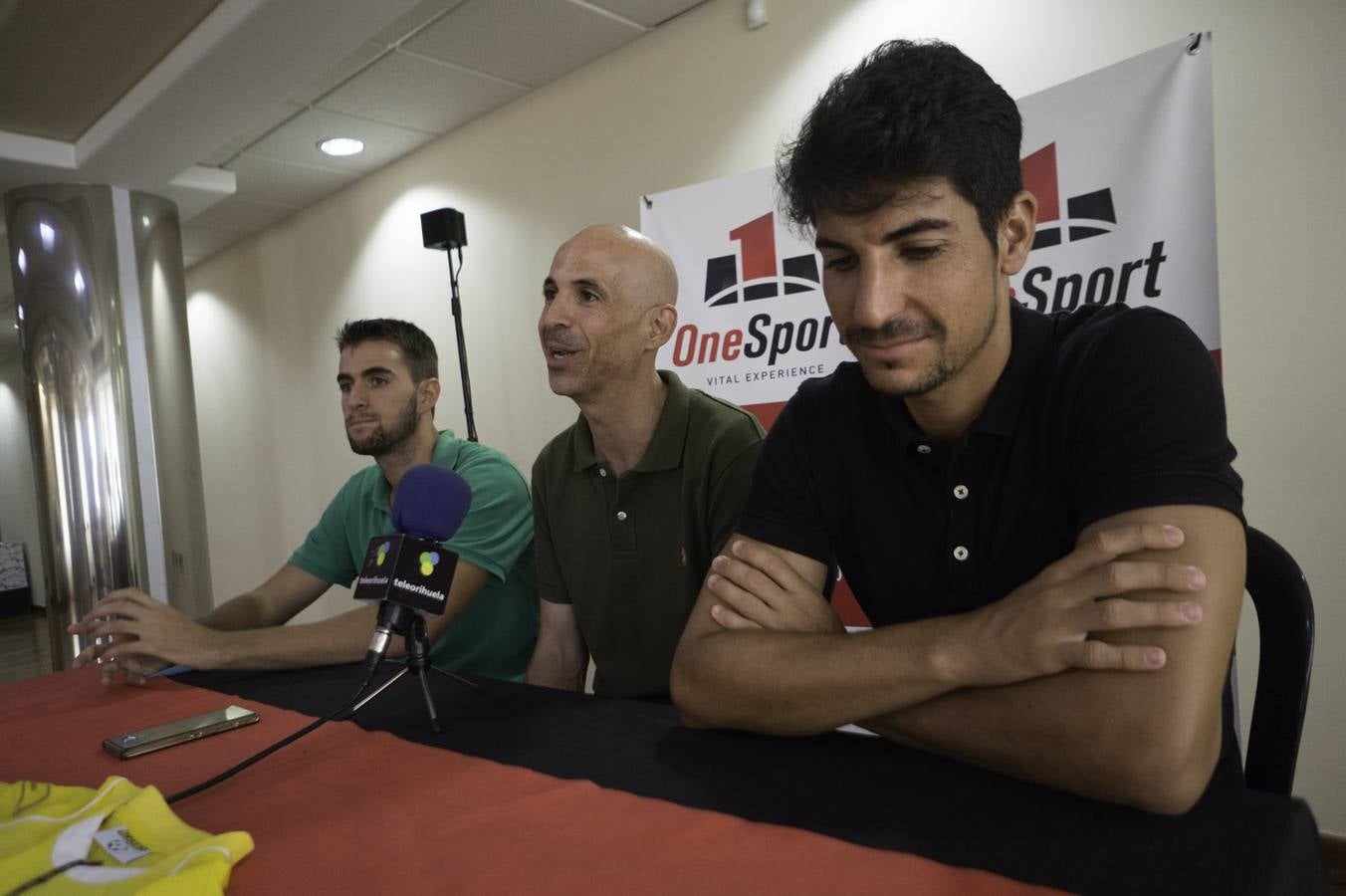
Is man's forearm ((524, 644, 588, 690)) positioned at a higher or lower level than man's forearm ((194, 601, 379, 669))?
lower

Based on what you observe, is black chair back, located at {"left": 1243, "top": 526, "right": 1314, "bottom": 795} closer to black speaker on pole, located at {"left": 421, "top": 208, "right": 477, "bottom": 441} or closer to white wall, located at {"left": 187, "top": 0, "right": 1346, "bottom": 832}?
white wall, located at {"left": 187, "top": 0, "right": 1346, "bottom": 832}

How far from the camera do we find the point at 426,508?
1.09 meters

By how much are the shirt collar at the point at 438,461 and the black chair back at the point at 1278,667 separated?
1669mm

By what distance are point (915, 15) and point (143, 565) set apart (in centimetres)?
403

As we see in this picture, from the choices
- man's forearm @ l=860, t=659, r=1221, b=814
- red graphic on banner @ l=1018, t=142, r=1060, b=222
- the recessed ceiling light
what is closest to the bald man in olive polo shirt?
man's forearm @ l=860, t=659, r=1221, b=814

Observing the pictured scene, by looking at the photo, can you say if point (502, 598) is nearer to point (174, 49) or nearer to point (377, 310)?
point (174, 49)

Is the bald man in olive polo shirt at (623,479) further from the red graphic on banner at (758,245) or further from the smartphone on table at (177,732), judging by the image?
the red graphic on banner at (758,245)

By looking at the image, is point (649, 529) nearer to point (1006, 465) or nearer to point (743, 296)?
point (1006, 465)

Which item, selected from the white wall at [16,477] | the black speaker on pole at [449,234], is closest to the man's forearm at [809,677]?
the black speaker on pole at [449,234]

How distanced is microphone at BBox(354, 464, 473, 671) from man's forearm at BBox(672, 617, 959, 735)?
0.32m

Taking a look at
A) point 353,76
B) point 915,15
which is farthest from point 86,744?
point 353,76

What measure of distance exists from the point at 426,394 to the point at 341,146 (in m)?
2.55

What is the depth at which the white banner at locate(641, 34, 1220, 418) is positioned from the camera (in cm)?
216

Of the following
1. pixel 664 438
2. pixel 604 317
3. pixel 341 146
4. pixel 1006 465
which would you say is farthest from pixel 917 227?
Answer: pixel 341 146
